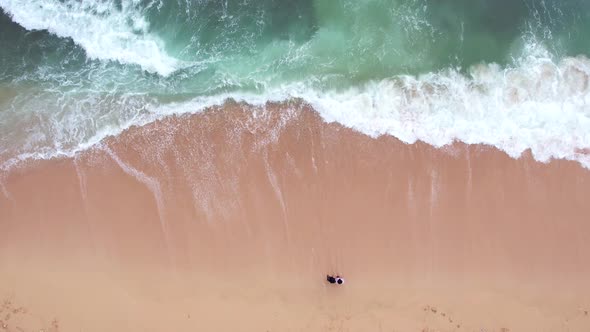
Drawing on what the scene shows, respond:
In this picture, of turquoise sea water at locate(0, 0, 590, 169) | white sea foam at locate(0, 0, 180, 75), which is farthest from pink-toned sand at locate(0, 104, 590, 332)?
white sea foam at locate(0, 0, 180, 75)

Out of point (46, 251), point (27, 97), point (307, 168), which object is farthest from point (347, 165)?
point (27, 97)

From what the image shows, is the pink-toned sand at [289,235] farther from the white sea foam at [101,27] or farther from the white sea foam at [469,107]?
the white sea foam at [101,27]

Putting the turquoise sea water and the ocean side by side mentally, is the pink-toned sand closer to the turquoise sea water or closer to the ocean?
the ocean

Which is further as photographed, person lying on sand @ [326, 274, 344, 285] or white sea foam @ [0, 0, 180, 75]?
white sea foam @ [0, 0, 180, 75]

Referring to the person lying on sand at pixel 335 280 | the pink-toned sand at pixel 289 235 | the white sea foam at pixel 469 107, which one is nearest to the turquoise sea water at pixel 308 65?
the white sea foam at pixel 469 107

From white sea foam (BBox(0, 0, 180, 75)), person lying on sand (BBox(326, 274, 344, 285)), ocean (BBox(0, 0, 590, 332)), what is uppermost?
white sea foam (BBox(0, 0, 180, 75))

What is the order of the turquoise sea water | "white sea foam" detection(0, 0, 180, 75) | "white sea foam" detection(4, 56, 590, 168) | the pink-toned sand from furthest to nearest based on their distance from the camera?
"white sea foam" detection(0, 0, 180, 75)
the turquoise sea water
"white sea foam" detection(4, 56, 590, 168)
the pink-toned sand

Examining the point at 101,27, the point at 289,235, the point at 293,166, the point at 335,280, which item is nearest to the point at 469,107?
the point at 293,166
